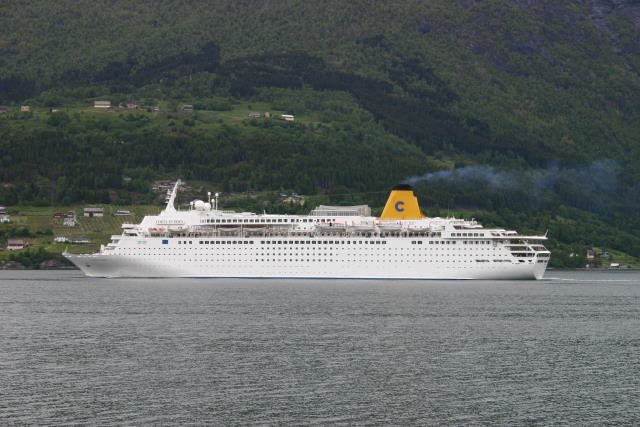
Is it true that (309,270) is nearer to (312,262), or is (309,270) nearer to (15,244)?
(312,262)

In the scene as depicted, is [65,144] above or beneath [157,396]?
above

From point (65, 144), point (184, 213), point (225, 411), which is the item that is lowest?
point (225, 411)

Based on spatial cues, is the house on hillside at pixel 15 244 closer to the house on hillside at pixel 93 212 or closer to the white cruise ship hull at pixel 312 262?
the house on hillside at pixel 93 212

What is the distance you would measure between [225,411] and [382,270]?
224 ft

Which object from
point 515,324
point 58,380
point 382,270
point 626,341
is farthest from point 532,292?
point 58,380

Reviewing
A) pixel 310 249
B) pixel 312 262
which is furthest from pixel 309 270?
pixel 310 249

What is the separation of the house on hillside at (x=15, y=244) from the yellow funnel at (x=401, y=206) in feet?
176

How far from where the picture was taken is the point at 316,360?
2016 inches

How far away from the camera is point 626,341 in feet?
198

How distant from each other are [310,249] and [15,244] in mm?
51060

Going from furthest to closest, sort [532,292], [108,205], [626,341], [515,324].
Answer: [108,205] → [532,292] → [515,324] → [626,341]

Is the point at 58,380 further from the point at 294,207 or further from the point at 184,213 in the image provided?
the point at 294,207

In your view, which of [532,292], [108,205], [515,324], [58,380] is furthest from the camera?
[108,205]

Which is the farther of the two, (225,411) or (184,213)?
(184,213)
